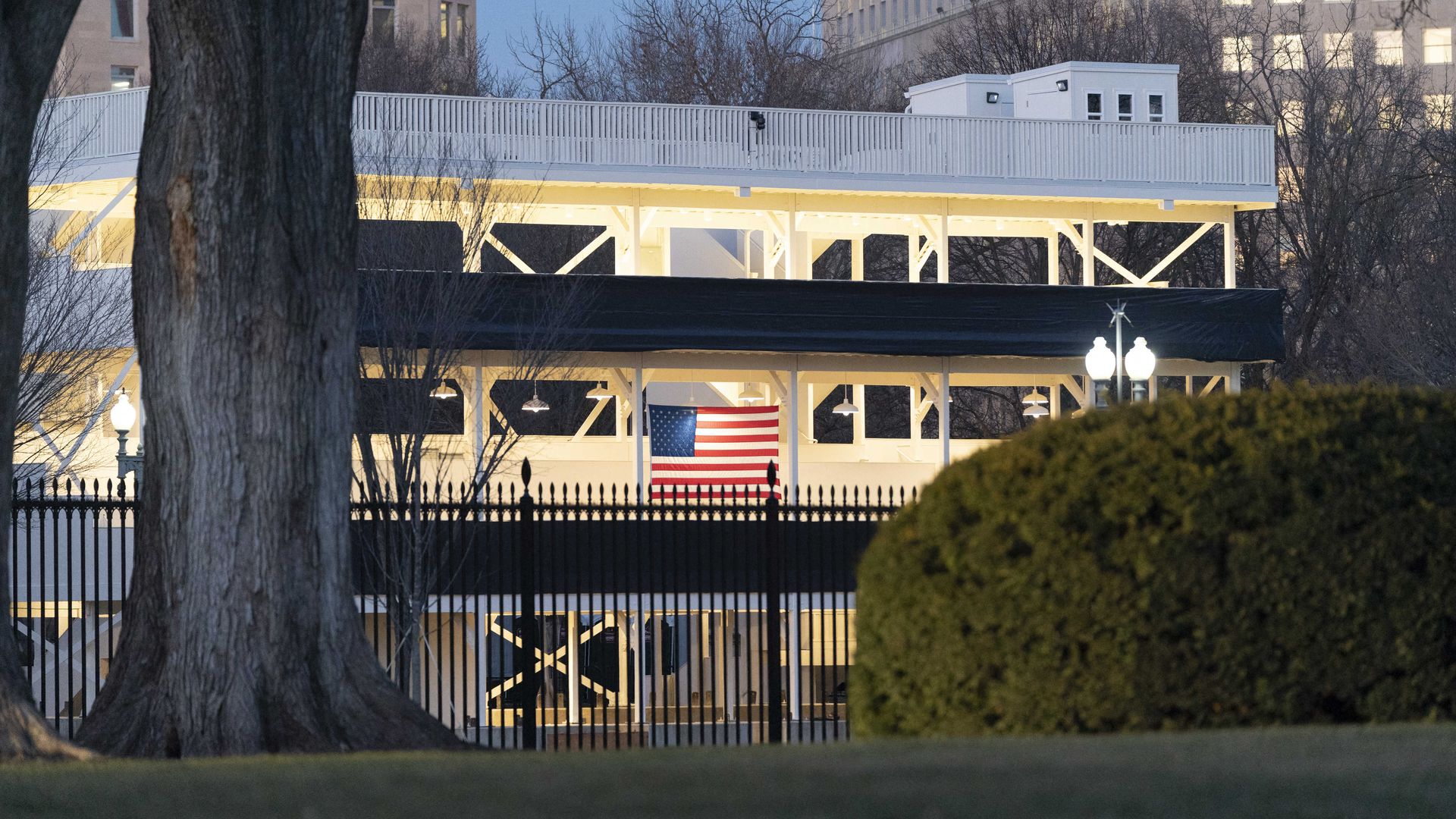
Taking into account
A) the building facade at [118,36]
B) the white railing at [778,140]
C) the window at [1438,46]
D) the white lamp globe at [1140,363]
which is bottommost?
the white lamp globe at [1140,363]

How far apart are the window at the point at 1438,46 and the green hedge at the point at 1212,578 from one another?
102850 millimetres

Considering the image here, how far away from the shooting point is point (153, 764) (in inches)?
324

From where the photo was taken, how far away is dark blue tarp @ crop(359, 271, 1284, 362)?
1184 inches

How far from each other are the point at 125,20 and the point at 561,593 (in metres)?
64.3

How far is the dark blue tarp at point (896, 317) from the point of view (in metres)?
30.1

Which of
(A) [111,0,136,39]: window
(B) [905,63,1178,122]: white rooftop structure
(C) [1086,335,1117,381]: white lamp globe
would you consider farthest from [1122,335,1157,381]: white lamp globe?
(A) [111,0,136,39]: window

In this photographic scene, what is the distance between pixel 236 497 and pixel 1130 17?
2008 inches

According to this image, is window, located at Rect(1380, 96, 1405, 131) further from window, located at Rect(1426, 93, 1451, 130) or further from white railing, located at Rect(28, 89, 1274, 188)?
white railing, located at Rect(28, 89, 1274, 188)

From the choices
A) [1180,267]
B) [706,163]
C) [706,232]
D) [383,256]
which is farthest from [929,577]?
[1180,267]

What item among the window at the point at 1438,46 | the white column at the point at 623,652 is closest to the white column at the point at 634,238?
the white column at the point at 623,652

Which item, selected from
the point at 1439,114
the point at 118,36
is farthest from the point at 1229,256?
the point at 118,36

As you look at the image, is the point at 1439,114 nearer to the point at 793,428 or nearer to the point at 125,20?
the point at 793,428

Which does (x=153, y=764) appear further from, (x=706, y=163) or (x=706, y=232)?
(x=706, y=232)

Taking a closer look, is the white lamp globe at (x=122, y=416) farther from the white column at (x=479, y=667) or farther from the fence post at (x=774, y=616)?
the fence post at (x=774, y=616)
